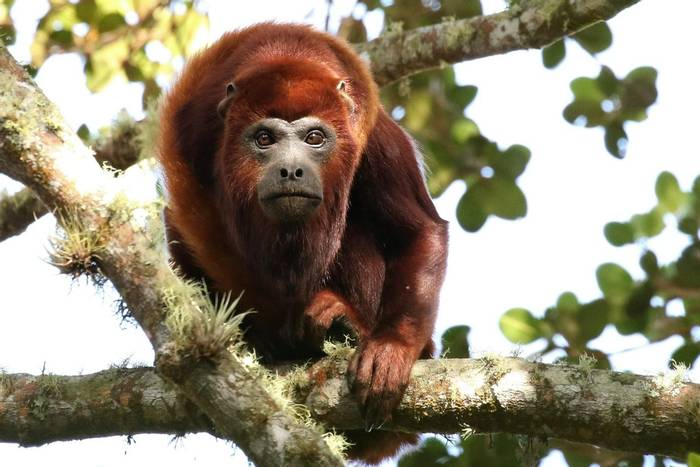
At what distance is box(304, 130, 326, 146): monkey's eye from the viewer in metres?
3.93

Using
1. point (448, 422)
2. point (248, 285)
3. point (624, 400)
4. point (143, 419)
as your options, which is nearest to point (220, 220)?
point (248, 285)

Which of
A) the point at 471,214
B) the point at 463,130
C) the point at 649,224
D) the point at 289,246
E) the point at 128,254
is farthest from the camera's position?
the point at 463,130

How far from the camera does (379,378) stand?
3227 millimetres

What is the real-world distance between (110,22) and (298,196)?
2467 mm

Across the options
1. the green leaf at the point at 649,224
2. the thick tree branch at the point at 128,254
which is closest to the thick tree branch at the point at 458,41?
the green leaf at the point at 649,224

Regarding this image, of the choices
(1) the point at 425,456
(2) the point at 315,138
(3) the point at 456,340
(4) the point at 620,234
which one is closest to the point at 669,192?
(4) the point at 620,234

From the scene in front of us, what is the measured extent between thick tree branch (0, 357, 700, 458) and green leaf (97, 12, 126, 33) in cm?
275

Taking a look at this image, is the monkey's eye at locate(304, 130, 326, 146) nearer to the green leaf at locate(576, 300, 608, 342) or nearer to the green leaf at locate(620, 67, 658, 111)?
the green leaf at locate(576, 300, 608, 342)

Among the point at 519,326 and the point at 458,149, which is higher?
the point at 458,149

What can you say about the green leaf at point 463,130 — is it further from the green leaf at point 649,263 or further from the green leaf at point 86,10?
the green leaf at point 86,10

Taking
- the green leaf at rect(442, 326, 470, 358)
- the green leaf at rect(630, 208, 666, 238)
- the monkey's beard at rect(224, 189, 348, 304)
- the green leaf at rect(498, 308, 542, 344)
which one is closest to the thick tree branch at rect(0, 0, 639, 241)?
the green leaf at rect(630, 208, 666, 238)

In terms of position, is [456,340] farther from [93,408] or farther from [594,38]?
[594,38]

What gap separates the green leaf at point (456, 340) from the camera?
4.50 metres

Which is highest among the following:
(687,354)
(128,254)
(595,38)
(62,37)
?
(595,38)
